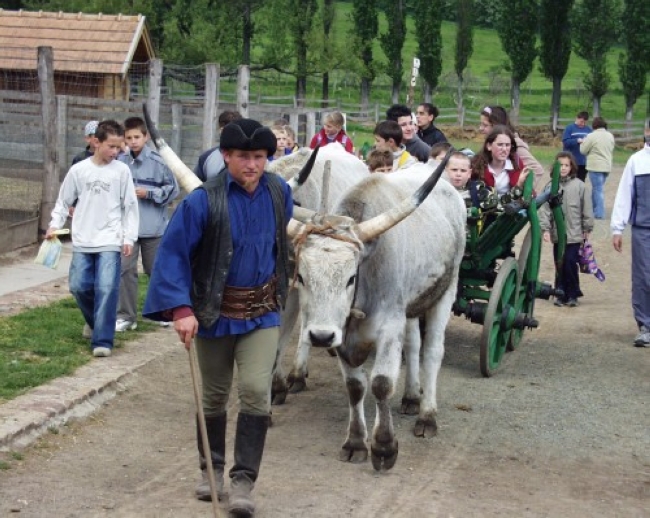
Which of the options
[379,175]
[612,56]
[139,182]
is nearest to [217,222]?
[379,175]

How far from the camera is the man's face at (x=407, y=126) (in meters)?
11.3

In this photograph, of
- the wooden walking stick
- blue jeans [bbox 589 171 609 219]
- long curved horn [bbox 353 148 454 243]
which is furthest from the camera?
blue jeans [bbox 589 171 609 219]

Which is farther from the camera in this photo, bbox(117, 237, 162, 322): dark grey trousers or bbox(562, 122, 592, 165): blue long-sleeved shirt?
bbox(562, 122, 592, 165): blue long-sleeved shirt

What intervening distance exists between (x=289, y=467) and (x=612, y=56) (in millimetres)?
78256

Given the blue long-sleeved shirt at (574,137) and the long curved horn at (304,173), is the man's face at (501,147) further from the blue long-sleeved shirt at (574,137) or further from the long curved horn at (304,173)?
the blue long-sleeved shirt at (574,137)

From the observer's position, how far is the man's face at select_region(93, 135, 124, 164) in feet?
30.7

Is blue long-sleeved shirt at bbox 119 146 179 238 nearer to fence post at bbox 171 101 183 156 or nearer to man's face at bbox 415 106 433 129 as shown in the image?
man's face at bbox 415 106 433 129

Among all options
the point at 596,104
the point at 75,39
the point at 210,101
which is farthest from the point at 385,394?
the point at 596,104

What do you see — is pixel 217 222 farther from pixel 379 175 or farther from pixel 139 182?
pixel 139 182

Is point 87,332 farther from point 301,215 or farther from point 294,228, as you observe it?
point 294,228

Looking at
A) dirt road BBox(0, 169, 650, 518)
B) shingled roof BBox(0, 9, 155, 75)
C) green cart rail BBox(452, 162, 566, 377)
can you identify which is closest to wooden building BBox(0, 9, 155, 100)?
shingled roof BBox(0, 9, 155, 75)

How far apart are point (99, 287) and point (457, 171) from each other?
118 inches

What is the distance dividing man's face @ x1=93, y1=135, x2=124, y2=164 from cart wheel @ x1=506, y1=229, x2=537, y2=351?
3.54 meters

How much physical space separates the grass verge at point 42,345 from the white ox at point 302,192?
1.57 m
